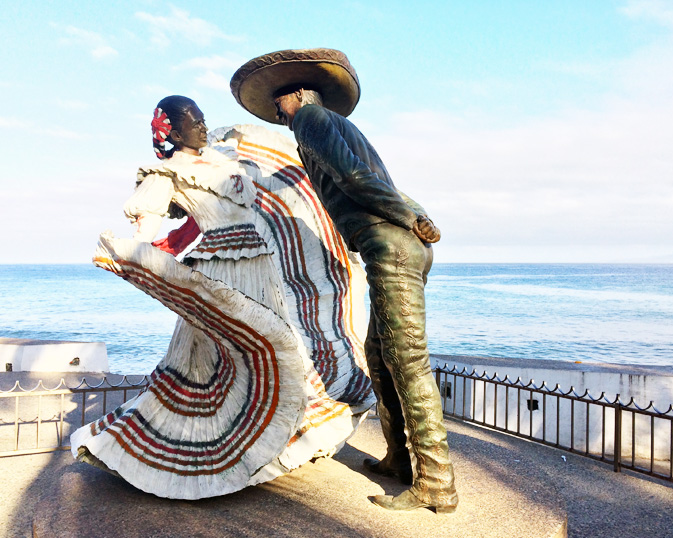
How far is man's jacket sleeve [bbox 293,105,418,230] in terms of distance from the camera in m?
3.11

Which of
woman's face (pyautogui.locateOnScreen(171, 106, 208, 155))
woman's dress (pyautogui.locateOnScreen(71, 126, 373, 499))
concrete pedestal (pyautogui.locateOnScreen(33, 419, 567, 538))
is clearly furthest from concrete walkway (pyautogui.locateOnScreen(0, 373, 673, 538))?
woman's face (pyautogui.locateOnScreen(171, 106, 208, 155))

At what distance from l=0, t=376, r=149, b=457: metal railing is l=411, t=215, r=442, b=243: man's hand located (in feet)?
12.0

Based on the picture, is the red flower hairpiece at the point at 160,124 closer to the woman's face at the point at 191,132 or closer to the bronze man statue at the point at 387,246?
the woman's face at the point at 191,132

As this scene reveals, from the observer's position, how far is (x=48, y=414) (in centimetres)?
778

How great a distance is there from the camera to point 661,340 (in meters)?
25.4

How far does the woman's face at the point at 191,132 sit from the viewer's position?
367cm

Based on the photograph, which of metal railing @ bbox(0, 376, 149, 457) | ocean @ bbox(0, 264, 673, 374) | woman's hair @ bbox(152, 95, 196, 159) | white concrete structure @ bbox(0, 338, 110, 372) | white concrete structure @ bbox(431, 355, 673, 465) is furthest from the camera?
ocean @ bbox(0, 264, 673, 374)

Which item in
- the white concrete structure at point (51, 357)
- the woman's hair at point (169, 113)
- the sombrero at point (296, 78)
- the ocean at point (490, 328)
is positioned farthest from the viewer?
the ocean at point (490, 328)

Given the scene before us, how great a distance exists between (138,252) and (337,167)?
117 cm

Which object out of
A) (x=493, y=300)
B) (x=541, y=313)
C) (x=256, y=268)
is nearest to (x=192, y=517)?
(x=256, y=268)

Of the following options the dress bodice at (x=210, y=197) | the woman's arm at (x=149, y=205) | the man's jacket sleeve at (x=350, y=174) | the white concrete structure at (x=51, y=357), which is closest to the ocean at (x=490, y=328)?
the white concrete structure at (x=51, y=357)

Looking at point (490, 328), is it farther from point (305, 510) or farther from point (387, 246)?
point (387, 246)

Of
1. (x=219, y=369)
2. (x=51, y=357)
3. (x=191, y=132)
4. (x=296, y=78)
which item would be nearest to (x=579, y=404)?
(x=219, y=369)

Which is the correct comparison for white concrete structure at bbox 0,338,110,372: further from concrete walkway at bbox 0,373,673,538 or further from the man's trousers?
the man's trousers
